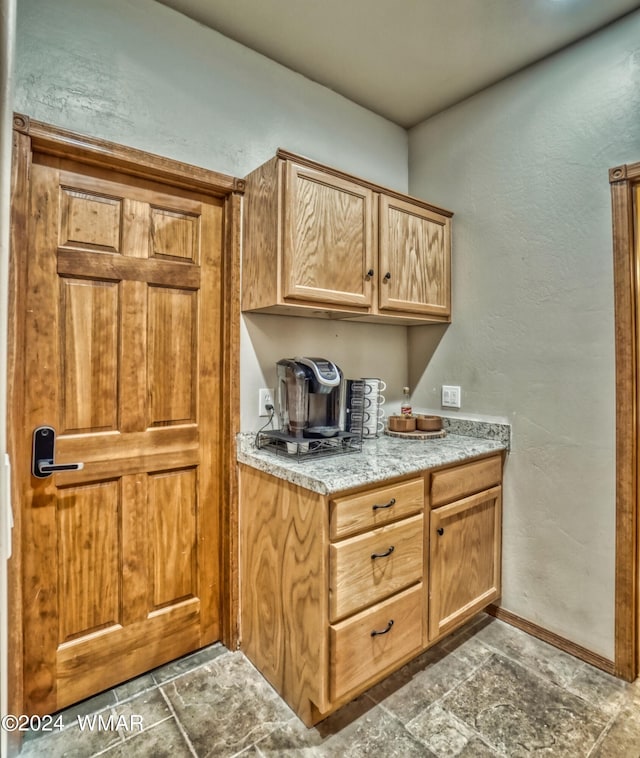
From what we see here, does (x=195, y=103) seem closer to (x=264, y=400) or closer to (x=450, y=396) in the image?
(x=264, y=400)

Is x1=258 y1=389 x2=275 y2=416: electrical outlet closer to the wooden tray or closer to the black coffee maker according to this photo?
the black coffee maker

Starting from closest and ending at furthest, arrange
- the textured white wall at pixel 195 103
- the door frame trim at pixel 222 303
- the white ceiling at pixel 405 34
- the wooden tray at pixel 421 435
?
the door frame trim at pixel 222 303, the textured white wall at pixel 195 103, the white ceiling at pixel 405 34, the wooden tray at pixel 421 435

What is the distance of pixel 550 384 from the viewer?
196cm

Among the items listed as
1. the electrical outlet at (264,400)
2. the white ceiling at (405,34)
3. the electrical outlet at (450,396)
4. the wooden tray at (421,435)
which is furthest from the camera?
the electrical outlet at (450,396)

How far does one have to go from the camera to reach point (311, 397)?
178cm

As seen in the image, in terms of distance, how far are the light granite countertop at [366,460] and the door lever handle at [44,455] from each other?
69 centimetres

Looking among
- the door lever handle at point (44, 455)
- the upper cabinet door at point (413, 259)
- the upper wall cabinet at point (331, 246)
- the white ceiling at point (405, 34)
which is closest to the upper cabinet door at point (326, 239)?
the upper wall cabinet at point (331, 246)

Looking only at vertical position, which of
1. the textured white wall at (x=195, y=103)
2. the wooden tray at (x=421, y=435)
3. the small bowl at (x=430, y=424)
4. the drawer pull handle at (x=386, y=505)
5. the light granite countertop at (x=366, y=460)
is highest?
the textured white wall at (x=195, y=103)

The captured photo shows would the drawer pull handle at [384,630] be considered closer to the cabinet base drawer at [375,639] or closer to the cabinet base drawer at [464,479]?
→ the cabinet base drawer at [375,639]

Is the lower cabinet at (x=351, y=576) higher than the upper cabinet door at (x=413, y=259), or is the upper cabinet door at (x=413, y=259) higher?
the upper cabinet door at (x=413, y=259)

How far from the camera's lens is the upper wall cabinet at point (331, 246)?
171 cm

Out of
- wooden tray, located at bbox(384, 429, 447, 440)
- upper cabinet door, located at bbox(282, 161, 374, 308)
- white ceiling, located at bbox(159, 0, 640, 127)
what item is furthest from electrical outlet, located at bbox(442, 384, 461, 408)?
white ceiling, located at bbox(159, 0, 640, 127)

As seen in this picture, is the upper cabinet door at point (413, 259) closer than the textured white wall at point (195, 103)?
No

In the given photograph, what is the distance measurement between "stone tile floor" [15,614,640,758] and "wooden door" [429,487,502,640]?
21 cm
